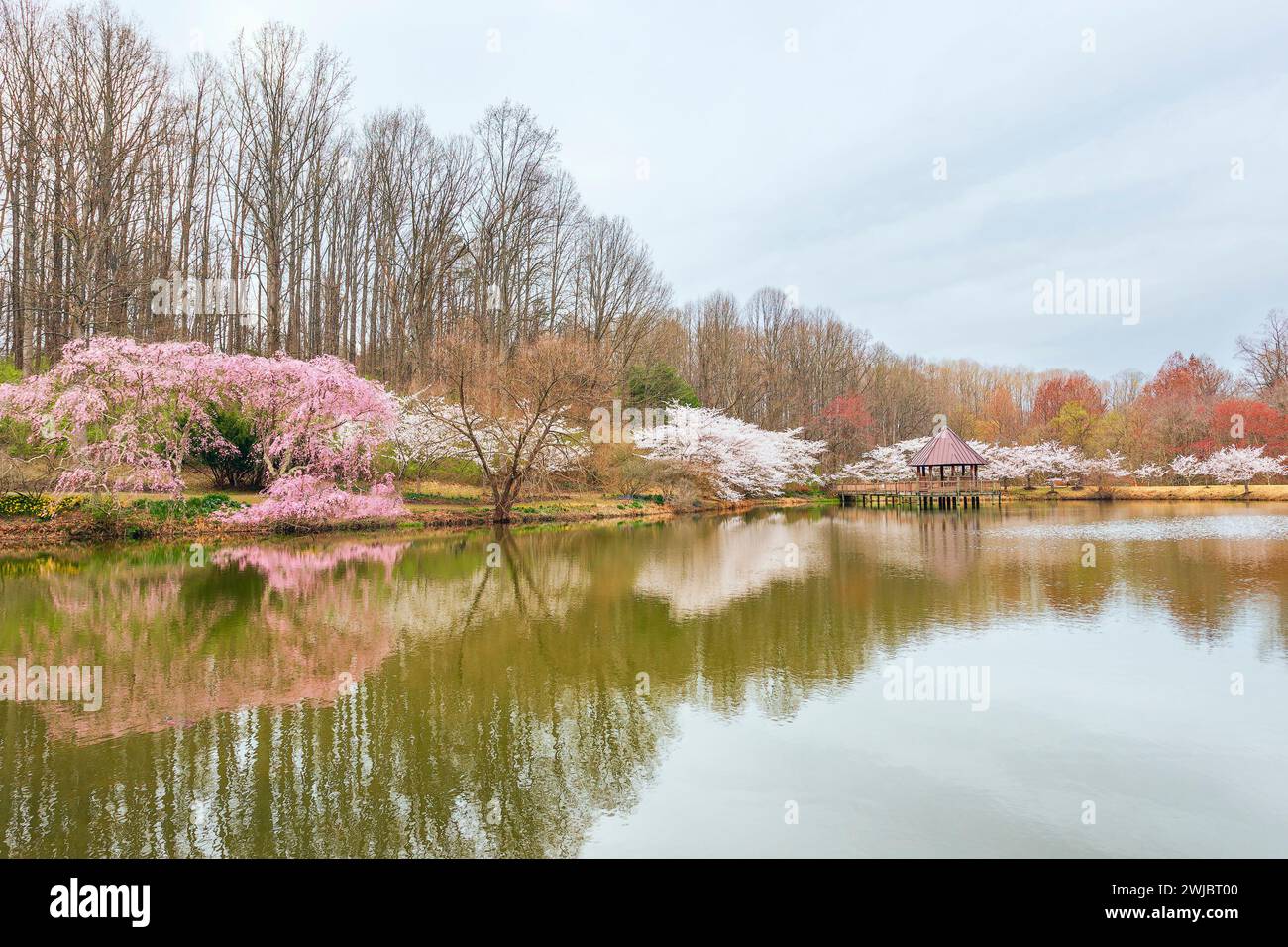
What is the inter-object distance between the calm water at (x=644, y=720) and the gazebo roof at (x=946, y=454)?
86.0ft

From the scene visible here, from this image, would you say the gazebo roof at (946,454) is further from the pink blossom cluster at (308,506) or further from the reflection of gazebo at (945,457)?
the pink blossom cluster at (308,506)

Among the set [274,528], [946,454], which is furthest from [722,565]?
[946,454]

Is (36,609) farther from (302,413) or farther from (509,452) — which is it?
(509,452)

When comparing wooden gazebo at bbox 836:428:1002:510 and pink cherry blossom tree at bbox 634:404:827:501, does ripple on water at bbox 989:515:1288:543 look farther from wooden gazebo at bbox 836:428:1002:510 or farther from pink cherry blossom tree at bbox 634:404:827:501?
pink cherry blossom tree at bbox 634:404:827:501

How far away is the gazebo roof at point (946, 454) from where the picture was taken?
37500 millimetres

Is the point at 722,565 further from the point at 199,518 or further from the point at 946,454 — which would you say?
the point at 946,454

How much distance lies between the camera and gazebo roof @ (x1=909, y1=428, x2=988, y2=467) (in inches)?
1476

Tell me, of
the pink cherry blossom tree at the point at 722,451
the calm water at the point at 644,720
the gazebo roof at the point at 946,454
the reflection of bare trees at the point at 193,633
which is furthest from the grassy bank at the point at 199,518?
the gazebo roof at the point at 946,454

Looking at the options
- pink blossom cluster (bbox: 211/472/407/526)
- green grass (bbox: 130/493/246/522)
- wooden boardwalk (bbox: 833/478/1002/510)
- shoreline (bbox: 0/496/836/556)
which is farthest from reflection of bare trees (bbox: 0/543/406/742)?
wooden boardwalk (bbox: 833/478/1002/510)

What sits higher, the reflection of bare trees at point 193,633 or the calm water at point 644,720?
the reflection of bare trees at point 193,633

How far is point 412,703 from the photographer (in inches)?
237

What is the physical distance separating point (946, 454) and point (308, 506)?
105ft
